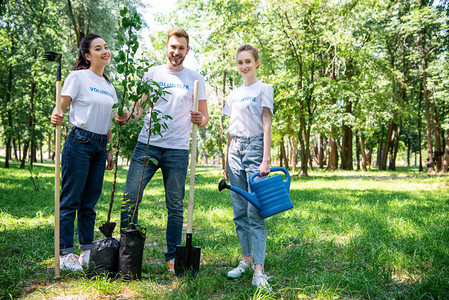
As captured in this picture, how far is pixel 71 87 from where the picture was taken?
10.1 feet

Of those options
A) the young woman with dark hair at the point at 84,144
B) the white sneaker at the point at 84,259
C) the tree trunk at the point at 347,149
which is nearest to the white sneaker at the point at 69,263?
the young woman with dark hair at the point at 84,144

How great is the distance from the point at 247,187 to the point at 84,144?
62.3 inches

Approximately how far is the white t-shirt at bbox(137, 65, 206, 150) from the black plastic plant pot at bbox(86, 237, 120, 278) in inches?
39.4

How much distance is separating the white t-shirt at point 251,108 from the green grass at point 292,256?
1352 millimetres

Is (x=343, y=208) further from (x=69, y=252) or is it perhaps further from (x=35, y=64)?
(x=35, y=64)

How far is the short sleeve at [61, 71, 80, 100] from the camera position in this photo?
306 cm

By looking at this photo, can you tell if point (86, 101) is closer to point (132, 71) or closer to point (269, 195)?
point (132, 71)

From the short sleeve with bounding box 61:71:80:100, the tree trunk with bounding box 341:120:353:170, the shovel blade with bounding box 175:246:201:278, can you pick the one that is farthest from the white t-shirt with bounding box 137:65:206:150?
the tree trunk with bounding box 341:120:353:170

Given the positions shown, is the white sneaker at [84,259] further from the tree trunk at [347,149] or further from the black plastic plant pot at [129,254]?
the tree trunk at [347,149]

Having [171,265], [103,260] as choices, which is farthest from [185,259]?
[103,260]

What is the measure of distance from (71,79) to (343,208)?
5.17 metres

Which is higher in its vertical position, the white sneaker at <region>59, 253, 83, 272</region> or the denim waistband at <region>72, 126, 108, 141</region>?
the denim waistband at <region>72, 126, 108, 141</region>

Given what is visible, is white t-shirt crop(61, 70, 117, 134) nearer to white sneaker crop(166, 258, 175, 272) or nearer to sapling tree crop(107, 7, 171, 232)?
sapling tree crop(107, 7, 171, 232)

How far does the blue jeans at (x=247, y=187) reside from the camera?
118 inches
